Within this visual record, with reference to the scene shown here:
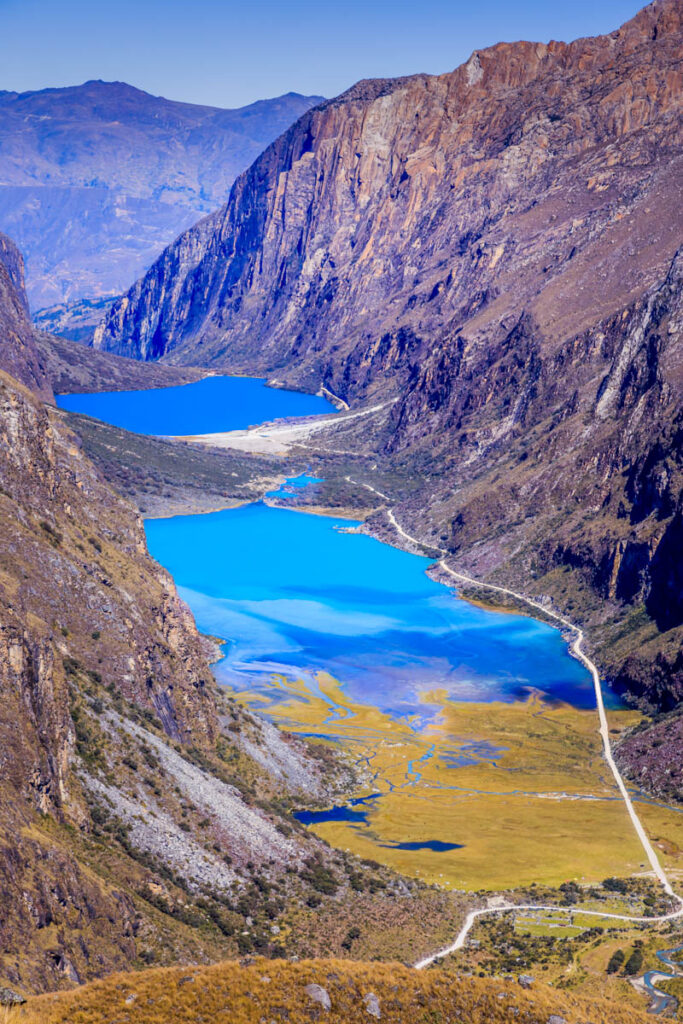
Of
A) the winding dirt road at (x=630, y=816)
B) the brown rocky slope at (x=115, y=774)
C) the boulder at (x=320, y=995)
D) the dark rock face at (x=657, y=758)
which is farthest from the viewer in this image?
the dark rock face at (x=657, y=758)

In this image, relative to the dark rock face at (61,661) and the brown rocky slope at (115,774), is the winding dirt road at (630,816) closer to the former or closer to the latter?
the brown rocky slope at (115,774)

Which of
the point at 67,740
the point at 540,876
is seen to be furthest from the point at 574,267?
the point at 67,740

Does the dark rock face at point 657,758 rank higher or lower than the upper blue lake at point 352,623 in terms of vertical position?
lower

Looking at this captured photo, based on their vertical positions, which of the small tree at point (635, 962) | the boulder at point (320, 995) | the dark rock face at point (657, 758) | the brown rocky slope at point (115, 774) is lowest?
the small tree at point (635, 962)

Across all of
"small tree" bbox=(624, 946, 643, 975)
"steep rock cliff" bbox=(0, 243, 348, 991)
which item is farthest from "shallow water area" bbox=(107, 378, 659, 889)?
"small tree" bbox=(624, 946, 643, 975)

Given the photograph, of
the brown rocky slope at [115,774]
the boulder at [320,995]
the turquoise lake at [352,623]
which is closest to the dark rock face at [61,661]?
the brown rocky slope at [115,774]

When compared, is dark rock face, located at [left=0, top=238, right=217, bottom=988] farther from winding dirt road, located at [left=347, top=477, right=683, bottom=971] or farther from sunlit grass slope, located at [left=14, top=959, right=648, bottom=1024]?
winding dirt road, located at [left=347, top=477, right=683, bottom=971]

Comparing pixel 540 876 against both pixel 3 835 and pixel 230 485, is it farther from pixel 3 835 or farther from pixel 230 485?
pixel 230 485

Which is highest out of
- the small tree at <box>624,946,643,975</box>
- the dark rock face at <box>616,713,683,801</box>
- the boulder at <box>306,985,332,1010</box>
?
the boulder at <box>306,985,332,1010</box>

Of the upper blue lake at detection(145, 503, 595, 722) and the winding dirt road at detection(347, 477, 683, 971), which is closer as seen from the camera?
the winding dirt road at detection(347, 477, 683, 971)
